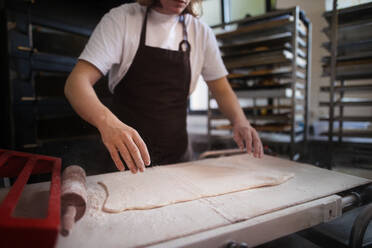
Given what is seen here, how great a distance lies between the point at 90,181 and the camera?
0.82 m

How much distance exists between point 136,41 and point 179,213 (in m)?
0.81

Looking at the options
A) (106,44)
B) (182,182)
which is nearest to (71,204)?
(182,182)

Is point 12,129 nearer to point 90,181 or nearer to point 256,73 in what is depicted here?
point 90,181

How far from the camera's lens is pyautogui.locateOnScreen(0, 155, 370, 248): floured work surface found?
1.58 feet

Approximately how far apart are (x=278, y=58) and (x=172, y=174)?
156 centimetres

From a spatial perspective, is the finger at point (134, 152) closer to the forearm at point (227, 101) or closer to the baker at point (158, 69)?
the baker at point (158, 69)

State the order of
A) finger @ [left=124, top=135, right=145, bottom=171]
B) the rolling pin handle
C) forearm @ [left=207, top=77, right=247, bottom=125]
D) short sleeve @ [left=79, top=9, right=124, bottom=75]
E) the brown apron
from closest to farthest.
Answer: the rolling pin handle → finger @ [left=124, top=135, right=145, bottom=171] → short sleeve @ [left=79, top=9, right=124, bottom=75] → the brown apron → forearm @ [left=207, top=77, right=247, bottom=125]

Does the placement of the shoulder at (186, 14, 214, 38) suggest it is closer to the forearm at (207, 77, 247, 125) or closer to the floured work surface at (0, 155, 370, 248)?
the forearm at (207, 77, 247, 125)

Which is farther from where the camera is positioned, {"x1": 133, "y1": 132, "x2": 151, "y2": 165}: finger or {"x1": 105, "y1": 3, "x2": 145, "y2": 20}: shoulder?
{"x1": 105, "y1": 3, "x2": 145, "y2": 20}: shoulder

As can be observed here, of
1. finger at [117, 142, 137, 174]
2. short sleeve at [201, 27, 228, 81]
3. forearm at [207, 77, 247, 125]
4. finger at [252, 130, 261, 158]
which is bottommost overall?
finger at [252, 130, 261, 158]

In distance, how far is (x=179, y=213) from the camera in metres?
0.59

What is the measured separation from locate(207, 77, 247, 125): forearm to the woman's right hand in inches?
25.7

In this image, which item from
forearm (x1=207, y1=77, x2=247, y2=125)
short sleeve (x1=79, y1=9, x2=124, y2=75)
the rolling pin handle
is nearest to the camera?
the rolling pin handle

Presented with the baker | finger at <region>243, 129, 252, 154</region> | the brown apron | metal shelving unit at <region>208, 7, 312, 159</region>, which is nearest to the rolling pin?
the baker
